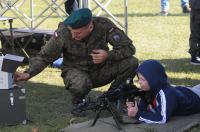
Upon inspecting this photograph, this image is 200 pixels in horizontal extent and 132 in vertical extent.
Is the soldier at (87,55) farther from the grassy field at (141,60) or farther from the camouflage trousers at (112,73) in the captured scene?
the grassy field at (141,60)

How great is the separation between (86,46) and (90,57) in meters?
0.12

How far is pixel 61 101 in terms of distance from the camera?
6.11 meters

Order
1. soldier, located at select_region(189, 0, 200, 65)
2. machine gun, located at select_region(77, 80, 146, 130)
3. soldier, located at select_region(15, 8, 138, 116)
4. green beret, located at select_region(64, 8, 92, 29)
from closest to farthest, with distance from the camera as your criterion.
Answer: machine gun, located at select_region(77, 80, 146, 130)
green beret, located at select_region(64, 8, 92, 29)
soldier, located at select_region(15, 8, 138, 116)
soldier, located at select_region(189, 0, 200, 65)

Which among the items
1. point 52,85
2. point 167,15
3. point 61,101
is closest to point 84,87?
point 61,101

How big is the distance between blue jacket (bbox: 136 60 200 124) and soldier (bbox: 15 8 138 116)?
2.26 feet

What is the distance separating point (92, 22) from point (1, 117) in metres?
1.30

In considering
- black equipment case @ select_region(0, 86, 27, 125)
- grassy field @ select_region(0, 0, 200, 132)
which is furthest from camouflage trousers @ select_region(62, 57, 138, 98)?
black equipment case @ select_region(0, 86, 27, 125)

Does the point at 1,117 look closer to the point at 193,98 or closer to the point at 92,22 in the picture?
the point at 92,22

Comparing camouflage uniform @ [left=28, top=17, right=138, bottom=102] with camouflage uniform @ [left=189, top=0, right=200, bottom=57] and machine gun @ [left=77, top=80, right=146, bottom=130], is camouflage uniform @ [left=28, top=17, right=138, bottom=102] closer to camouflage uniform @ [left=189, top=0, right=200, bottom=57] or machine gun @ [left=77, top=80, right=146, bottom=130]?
machine gun @ [left=77, top=80, right=146, bottom=130]

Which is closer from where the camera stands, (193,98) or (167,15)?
(193,98)

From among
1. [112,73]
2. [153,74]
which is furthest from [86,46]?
[153,74]

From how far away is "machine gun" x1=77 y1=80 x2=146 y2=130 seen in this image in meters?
4.70

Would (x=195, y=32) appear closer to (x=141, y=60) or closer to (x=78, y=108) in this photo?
(x=141, y=60)

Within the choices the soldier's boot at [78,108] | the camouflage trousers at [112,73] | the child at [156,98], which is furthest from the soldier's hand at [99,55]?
the child at [156,98]
